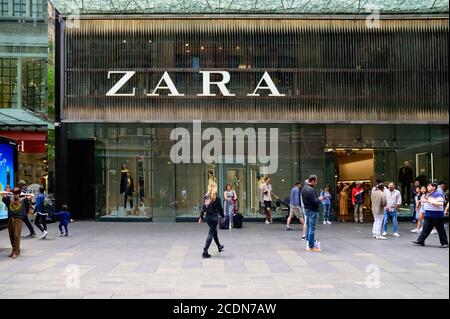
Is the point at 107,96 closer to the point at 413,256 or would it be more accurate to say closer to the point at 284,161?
the point at 284,161

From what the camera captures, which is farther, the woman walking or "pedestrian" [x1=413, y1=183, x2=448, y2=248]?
the woman walking

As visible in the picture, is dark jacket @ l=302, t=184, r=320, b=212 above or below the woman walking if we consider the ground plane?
above

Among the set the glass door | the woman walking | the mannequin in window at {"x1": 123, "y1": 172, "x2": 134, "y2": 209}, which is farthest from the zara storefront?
the woman walking

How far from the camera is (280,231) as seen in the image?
19328 mm

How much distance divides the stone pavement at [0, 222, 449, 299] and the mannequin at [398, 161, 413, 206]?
6.76 m

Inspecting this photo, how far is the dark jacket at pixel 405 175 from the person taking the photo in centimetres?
2394

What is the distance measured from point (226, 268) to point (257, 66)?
44.8ft

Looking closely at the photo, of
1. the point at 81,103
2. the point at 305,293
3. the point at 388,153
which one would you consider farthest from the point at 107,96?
the point at 305,293

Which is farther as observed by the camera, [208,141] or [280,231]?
[208,141]

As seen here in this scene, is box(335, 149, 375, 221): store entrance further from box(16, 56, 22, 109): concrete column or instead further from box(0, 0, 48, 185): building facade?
box(16, 56, 22, 109): concrete column

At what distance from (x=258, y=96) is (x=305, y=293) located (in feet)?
49.5

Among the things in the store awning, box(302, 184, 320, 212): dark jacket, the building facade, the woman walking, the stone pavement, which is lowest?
the stone pavement

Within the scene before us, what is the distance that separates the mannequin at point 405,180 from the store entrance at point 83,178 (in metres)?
14.2

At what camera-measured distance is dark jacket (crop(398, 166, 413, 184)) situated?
23.9 meters
